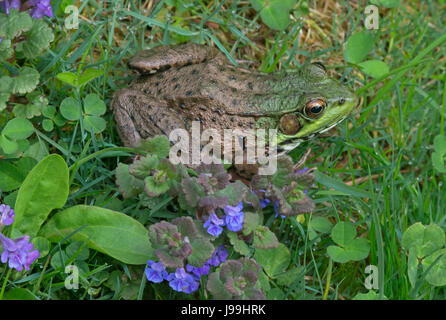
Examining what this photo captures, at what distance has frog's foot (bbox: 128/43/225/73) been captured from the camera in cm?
328

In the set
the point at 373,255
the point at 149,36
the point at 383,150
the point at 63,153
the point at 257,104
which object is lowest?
Result: the point at 373,255

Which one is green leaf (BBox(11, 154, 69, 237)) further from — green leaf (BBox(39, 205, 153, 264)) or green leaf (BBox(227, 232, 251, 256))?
green leaf (BBox(227, 232, 251, 256))

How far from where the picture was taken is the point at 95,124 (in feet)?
10.1

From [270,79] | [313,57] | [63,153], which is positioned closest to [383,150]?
[313,57]

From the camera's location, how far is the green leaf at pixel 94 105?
10.2ft

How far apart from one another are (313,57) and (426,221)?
1.48 m

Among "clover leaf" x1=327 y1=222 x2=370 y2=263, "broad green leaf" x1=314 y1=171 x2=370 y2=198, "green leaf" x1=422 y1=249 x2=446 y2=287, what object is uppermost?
"broad green leaf" x1=314 y1=171 x2=370 y2=198

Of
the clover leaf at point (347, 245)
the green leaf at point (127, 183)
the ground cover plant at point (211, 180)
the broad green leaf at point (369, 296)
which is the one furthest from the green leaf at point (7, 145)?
the broad green leaf at point (369, 296)

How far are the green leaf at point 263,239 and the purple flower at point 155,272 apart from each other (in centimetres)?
51

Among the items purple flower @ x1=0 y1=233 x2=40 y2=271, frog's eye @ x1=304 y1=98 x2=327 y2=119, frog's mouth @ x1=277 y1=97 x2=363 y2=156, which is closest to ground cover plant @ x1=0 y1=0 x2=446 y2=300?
purple flower @ x1=0 y1=233 x2=40 y2=271

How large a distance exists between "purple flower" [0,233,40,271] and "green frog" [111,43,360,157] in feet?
3.08

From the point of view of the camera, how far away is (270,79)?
3307mm

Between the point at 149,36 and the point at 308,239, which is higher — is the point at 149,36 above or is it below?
above

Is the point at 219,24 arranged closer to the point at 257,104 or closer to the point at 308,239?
the point at 257,104
